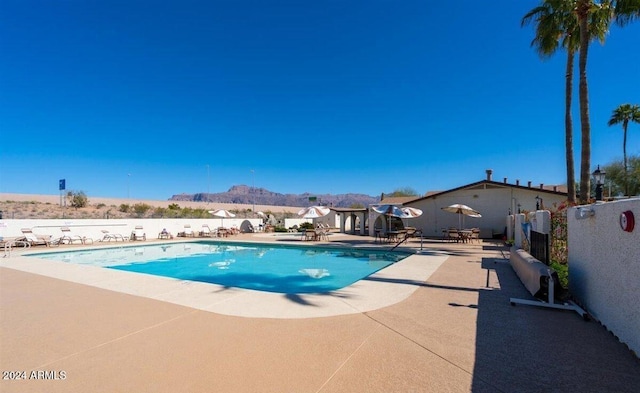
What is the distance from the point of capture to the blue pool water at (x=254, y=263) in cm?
963

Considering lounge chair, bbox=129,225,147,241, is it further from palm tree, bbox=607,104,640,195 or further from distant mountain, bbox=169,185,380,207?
distant mountain, bbox=169,185,380,207

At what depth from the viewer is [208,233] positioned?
2462 centimetres

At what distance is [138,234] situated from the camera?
68.8 feet

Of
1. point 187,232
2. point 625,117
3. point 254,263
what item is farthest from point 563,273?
point 625,117

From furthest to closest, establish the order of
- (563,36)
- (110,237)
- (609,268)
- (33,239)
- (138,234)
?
(138,234), (110,237), (33,239), (563,36), (609,268)

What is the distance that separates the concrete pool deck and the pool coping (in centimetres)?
10

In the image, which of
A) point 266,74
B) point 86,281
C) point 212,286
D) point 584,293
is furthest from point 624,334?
point 266,74

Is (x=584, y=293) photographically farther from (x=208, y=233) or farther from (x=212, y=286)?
(x=208, y=233)

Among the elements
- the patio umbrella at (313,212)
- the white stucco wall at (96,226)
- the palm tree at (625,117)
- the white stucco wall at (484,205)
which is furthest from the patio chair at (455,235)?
the palm tree at (625,117)

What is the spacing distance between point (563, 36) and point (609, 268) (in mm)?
13314

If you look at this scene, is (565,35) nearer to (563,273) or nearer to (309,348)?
(563,273)

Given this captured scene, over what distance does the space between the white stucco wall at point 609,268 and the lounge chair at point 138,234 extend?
22.4 m

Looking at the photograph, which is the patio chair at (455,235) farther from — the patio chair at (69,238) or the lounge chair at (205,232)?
the patio chair at (69,238)

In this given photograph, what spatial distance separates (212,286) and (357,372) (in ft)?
15.4
